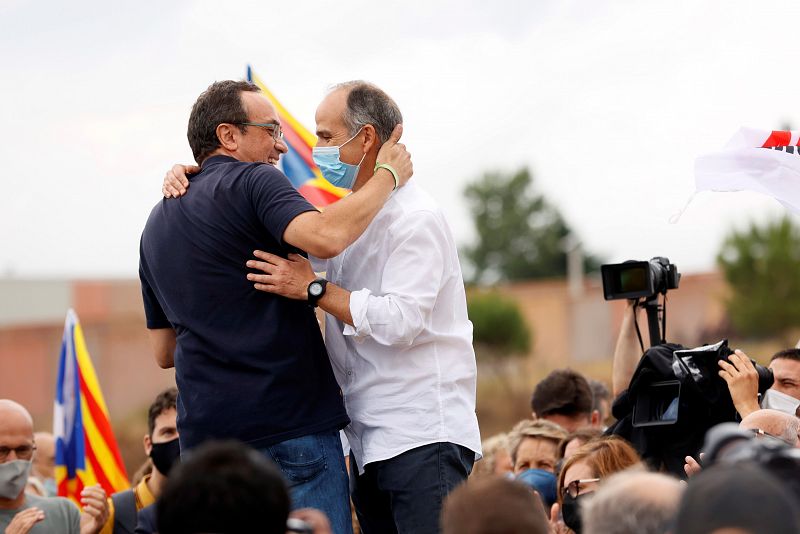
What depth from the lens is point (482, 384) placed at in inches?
1334

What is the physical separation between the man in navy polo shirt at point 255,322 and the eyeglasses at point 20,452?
2.08 metres

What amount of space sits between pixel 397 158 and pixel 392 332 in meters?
0.65

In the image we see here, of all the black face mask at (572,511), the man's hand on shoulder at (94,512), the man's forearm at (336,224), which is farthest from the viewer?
the man's hand on shoulder at (94,512)

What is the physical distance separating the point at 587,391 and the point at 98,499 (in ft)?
9.20

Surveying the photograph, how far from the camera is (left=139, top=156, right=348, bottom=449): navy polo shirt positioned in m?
4.08

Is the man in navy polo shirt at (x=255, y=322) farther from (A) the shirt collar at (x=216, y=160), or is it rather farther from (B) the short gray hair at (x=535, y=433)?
(B) the short gray hair at (x=535, y=433)

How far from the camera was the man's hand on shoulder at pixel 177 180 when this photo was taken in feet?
14.4

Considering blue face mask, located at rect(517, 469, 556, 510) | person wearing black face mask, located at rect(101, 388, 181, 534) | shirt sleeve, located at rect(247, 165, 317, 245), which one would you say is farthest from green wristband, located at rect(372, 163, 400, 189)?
person wearing black face mask, located at rect(101, 388, 181, 534)

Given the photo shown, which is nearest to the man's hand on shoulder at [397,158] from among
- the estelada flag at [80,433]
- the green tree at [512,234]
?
the estelada flag at [80,433]

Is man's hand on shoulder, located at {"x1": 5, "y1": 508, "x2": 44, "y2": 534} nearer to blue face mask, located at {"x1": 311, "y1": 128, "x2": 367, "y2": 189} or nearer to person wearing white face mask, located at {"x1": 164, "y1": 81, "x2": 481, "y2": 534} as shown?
person wearing white face mask, located at {"x1": 164, "y1": 81, "x2": 481, "y2": 534}

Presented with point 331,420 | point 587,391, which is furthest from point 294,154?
point 331,420

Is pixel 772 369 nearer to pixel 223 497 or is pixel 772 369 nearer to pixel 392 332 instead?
pixel 392 332

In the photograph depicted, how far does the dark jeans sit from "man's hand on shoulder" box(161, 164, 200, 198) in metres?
1.18

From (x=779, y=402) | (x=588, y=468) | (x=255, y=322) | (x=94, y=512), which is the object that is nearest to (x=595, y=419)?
(x=779, y=402)
